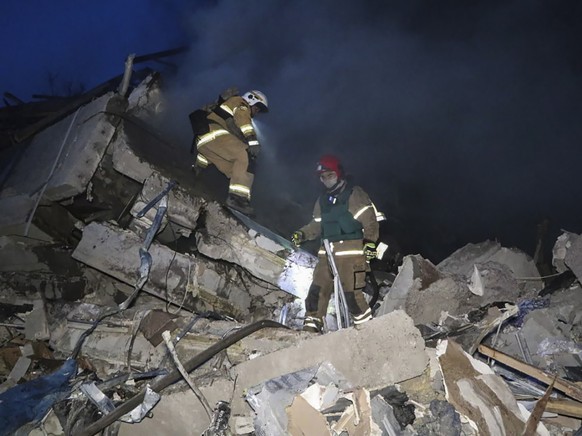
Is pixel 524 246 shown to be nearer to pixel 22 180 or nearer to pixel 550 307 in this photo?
pixel 550 307

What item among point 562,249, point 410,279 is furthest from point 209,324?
point 562,249

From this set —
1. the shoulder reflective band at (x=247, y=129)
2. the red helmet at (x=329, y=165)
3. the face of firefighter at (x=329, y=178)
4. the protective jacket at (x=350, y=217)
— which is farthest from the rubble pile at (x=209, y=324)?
the red helmet at (x=329, y=165)

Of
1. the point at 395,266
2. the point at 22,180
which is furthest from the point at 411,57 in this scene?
the point at 22,180

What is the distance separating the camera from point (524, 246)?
7.49 m

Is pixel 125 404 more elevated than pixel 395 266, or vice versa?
pixel 125 404

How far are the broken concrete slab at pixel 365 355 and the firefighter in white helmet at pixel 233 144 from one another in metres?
2.88

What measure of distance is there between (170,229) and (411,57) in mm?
6671

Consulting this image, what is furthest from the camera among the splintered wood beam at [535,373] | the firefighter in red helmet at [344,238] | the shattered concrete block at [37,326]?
the firefighter in red helmet at [344,238]

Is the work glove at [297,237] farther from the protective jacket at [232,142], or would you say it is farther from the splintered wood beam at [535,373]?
the splintered wood beam at [535,373]

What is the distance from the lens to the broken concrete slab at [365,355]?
2.54 m

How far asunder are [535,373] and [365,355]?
1287 millimetres

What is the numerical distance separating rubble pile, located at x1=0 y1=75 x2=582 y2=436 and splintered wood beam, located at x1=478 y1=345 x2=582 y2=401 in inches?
0.6

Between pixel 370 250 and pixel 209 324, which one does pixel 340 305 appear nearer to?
pixel 370 250

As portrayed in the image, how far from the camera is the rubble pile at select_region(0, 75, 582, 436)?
2.54m
